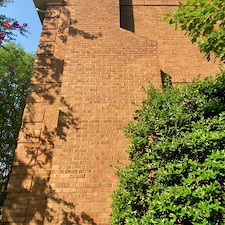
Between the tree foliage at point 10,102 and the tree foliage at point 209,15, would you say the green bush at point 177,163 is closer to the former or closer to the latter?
the tree foliage at point 209,15

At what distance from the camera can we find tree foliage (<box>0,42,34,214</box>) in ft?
33.9

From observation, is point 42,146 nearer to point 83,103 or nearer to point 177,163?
point 83,103

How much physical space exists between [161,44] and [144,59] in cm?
139

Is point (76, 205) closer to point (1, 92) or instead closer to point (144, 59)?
point (144, 59)

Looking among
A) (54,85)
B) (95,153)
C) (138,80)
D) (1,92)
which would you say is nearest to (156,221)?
(95,153)

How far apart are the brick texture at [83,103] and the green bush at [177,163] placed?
2.31 ft

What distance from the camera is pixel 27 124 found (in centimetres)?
508

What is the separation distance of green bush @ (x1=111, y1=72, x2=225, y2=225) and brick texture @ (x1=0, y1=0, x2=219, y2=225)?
2.31 ft

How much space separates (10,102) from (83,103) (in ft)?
22.0

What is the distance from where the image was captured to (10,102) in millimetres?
10234

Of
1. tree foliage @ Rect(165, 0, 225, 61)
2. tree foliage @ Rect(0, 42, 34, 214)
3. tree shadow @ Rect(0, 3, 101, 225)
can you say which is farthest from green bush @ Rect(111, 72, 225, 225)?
tree foliage @ Rect(0, 42, 34, 214)

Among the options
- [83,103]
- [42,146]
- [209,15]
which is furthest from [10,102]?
[209,15]

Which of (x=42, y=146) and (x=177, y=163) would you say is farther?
(x=42, y=146)

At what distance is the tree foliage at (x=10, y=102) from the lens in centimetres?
1034
